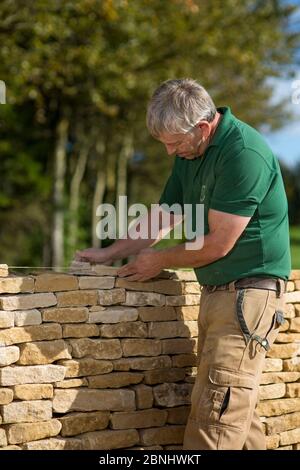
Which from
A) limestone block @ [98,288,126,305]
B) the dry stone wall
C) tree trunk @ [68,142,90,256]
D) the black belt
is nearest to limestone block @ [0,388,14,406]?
the dry stone wall

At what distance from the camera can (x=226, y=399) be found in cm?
428

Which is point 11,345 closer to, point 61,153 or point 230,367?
point 230,367

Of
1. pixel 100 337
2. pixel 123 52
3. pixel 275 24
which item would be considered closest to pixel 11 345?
pixel 100 337

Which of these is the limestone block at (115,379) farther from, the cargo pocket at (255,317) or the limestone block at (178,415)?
the cargo pocket at (255,317)

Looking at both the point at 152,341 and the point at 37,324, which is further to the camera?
the point at 152,341

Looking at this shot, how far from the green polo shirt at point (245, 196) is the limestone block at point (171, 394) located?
0.77 metres

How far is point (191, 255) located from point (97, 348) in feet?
2.69

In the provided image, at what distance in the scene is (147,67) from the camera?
19969 millimetres

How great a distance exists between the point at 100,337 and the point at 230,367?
86 centimetres

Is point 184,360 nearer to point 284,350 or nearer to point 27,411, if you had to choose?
point 284,350

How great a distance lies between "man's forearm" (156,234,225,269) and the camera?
430 cm

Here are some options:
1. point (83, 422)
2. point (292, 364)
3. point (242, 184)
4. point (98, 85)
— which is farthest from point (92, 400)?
point (98, 85)

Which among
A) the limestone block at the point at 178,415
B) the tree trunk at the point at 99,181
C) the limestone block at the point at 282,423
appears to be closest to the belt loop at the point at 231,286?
the limestone block at the point at 178,415

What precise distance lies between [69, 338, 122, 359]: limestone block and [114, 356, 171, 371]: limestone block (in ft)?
0.16
